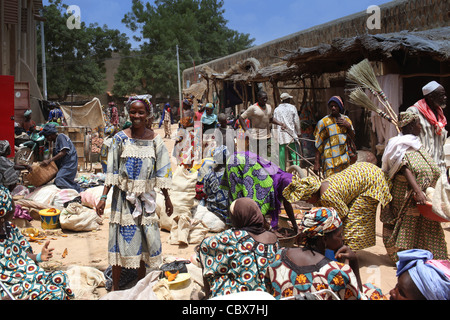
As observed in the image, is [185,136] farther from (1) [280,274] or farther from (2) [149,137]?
(1) [280,274]

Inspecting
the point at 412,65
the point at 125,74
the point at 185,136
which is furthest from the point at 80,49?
the point at 412,65

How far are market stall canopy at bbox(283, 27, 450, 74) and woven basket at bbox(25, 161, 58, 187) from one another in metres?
4.88

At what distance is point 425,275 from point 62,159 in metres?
6.58

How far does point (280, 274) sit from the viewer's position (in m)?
2.53

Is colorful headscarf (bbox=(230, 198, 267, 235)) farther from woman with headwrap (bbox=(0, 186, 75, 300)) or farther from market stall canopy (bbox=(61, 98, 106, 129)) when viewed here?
market stall canopy (bbox=(61, 98, 106, 129))

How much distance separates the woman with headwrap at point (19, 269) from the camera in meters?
2.96

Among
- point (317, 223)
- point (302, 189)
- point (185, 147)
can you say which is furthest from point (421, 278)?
point (185, 147)

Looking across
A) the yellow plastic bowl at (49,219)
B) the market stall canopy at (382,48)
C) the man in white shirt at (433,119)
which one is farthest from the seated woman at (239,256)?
the market stall canopy at (382,48)

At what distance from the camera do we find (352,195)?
12.5 feet

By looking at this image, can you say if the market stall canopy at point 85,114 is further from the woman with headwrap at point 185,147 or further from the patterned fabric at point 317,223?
the patterned fabric at point 317,223

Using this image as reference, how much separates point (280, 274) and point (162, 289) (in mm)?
1226

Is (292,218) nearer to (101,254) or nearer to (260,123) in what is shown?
(101,254)

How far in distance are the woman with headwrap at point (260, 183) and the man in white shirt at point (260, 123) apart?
3.49 meters
